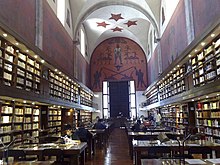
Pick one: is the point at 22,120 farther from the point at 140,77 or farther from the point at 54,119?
the point at 140,77

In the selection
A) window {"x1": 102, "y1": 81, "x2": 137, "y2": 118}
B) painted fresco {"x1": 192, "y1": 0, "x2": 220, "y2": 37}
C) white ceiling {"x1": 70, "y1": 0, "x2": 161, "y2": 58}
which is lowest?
window {"x1": 102, "y1": 81, "x2": 137, "y2": 118}

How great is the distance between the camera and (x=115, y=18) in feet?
68.7

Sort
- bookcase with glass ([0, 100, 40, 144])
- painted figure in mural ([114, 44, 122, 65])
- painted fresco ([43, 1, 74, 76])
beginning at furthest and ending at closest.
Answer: painted figure in mural ([114, 44, 122, 65])
painted fresco ([43, 1, 74, 76])
bookcase with glass ([0, 100, 40, 144])

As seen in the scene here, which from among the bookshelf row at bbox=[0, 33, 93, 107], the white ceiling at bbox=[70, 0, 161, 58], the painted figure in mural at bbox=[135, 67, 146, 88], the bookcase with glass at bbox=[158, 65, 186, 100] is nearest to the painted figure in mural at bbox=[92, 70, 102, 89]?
the white ceiling at bbox=[70, 0, 161, 58]

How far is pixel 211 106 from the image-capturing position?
840 cm

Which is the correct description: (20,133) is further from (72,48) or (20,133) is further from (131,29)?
(131,29)

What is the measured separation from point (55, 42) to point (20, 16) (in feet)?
14.2

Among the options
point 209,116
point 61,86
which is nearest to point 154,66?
point 61,86

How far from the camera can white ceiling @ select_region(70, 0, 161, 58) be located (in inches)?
666

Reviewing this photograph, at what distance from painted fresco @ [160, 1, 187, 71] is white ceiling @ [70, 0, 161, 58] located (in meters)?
2.21

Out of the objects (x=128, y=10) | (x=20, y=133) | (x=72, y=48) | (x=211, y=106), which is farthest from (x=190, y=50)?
(x=128, y=10)

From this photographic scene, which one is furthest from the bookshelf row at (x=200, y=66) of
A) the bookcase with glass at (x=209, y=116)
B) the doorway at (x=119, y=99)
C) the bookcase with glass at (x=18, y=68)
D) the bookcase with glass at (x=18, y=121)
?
the doorway at (x=119, y=99)

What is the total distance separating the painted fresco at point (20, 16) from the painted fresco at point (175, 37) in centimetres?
626

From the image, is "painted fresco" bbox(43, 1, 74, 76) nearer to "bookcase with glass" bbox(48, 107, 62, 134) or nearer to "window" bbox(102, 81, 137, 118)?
"bookcase with glass" bbox(48, 107, 62, 134)
